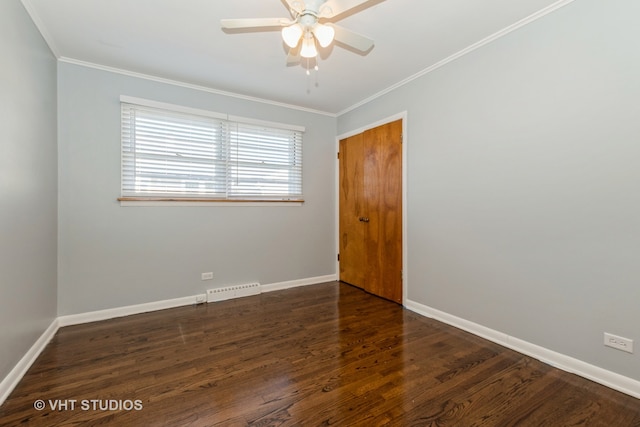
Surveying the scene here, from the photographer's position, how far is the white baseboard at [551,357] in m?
1.72

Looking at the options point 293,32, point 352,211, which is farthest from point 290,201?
point 293,32

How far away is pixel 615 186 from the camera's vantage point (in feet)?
5.68

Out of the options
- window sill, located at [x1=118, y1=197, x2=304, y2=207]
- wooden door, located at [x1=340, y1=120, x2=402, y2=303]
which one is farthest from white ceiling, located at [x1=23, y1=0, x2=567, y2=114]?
window sill, located at [x1=118, y1=197, x2=304, y2=207]

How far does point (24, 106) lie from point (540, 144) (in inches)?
144

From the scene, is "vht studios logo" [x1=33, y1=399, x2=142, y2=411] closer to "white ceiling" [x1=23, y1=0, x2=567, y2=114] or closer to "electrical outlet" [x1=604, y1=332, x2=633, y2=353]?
"white ceiling" [x1=23, y1=0, x2=567, y2=114]

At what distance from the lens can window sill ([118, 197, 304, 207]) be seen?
2.90 m

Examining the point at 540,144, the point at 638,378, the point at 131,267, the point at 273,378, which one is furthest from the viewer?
the point at 131,267

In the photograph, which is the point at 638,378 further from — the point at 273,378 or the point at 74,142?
the point at 74,142

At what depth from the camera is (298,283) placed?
3920 millimetres

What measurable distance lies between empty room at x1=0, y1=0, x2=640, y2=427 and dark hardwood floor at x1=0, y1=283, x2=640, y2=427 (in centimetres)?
2

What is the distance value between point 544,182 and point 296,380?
2.23 meters

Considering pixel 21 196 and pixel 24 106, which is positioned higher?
pixel 24 106

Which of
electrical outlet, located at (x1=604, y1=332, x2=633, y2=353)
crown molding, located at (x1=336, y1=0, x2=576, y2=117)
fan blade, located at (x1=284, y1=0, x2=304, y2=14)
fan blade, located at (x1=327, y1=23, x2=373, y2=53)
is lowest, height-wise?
electrical outlet, located at (x1=604, y1=332, x2=633, y2=353)

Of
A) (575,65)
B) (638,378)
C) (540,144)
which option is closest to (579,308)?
(638,378)
